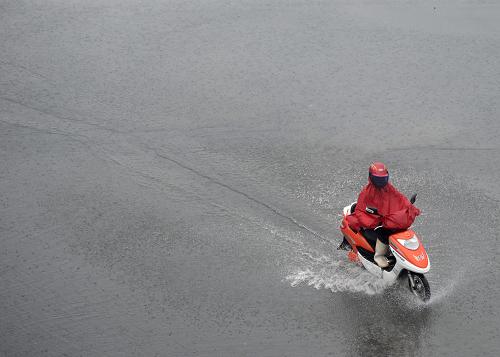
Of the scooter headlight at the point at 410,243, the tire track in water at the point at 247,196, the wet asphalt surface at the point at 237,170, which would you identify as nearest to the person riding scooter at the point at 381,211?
the scooter headlight at the point at 410,243

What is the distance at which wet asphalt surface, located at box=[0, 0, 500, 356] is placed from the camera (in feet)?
24.5

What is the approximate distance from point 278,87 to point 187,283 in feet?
17.4

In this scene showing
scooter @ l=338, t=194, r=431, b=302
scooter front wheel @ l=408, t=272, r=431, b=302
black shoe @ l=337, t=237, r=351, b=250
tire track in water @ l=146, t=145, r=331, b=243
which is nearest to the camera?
scooter @ l=338, t=194, r=431, b=302

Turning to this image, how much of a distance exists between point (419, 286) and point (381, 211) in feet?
3.03

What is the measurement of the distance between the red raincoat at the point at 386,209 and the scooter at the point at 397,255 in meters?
0.08

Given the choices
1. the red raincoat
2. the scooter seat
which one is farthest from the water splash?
the red raincoat

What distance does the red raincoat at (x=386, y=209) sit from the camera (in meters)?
7.64

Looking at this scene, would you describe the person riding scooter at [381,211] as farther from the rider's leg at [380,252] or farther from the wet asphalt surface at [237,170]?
the wet asphalt surface at [237,170]

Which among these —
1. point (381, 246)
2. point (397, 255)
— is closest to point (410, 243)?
point (397, 255)

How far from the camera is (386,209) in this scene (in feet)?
25.3

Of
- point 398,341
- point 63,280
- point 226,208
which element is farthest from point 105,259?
point 398,341

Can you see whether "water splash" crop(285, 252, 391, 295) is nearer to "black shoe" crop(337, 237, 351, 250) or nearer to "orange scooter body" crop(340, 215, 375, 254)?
"black shoe" crop(337, 237, 351, 250)

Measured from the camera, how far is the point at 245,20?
14.8m

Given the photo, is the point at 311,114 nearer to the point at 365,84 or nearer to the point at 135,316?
the point at 365,84
